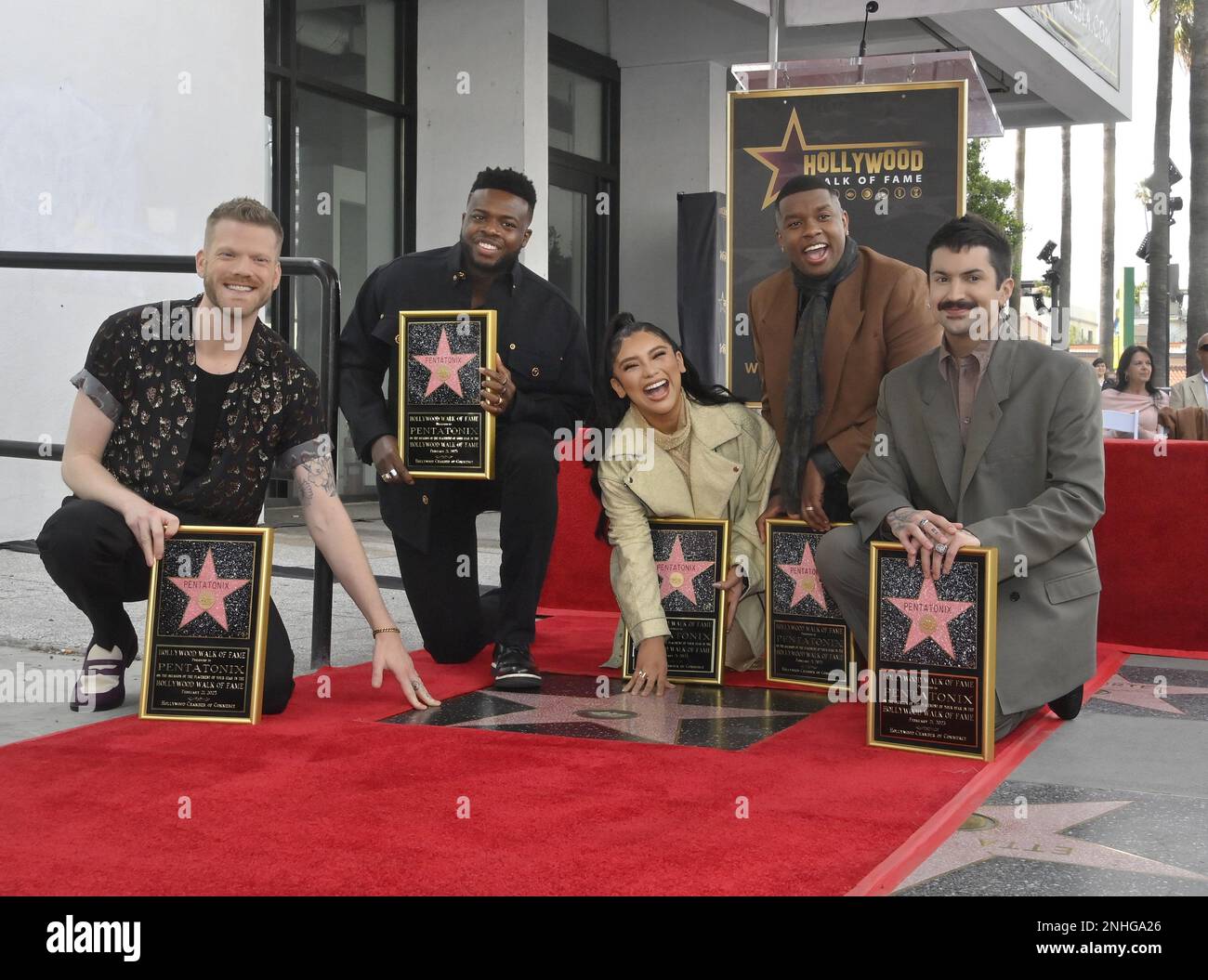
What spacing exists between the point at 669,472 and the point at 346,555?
3.13 feet

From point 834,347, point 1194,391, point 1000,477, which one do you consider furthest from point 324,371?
point 1194,391

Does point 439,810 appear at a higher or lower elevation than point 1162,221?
lower

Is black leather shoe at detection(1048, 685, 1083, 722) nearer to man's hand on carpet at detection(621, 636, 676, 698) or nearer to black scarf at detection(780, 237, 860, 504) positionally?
black scarf at detection(780, 237, 860, 504)

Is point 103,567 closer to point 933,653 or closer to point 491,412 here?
point 491,412

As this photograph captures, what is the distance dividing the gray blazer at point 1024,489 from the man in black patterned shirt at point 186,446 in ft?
4.28

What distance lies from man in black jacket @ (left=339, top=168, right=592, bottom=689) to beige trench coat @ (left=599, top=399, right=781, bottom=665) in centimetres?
20

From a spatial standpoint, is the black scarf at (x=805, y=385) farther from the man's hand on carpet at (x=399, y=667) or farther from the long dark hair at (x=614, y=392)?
the man's hand on carpet at (x=399, y=667)

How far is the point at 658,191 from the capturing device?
10.7 meters

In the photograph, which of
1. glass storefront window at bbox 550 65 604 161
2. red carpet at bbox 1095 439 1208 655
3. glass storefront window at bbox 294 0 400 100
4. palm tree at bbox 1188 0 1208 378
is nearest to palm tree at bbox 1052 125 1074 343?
palm tree at bbox 1188 0 1208 378

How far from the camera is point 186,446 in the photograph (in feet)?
10.2

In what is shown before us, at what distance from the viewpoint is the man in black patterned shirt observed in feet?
10.0

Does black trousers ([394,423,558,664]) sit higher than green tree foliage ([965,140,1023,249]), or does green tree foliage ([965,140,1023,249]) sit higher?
green tree foliage ([965,140,1023,249])
